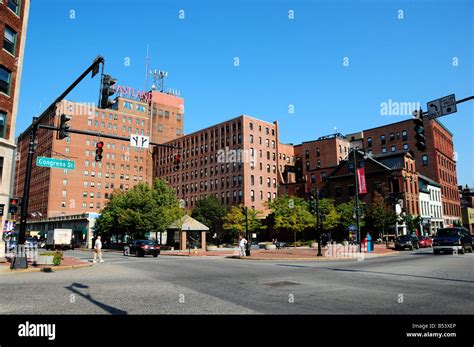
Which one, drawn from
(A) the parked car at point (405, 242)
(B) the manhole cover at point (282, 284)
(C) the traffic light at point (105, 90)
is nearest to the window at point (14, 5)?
(C) the traffic light at point (105, 90)

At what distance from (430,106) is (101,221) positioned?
5238cm

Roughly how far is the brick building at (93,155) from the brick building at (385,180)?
58570 mm

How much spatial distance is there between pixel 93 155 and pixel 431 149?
87.5 metres

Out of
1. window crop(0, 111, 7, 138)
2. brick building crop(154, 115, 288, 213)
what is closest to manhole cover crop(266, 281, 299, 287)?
window crop(0, 111, 7, 138)

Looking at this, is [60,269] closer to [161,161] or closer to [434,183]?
[434,183]

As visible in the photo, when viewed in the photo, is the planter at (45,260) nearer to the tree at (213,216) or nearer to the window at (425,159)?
the tree at (213,216)

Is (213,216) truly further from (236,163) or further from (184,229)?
(184,229)

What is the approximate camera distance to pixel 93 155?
345 feet

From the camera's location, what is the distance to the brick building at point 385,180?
59656mm

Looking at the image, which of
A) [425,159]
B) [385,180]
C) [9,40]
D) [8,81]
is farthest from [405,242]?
[425,159]

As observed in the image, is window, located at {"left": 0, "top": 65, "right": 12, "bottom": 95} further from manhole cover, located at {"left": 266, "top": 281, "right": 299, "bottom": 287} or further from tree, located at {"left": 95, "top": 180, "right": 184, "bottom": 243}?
tree, located at {"left": 95, "top": 180, "right": 184, "bottom": 243}

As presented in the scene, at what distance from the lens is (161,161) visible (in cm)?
11162

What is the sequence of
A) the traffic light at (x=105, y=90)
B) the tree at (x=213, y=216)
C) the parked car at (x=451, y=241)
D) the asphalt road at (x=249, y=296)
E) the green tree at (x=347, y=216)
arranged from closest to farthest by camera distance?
the asphalt road at (x=249, y=296), the traffic light at (x=105, y=90), the parked car at (x=451, y=241), the green tree at (x=347, y=216), the tree at (x=213, y=216)
